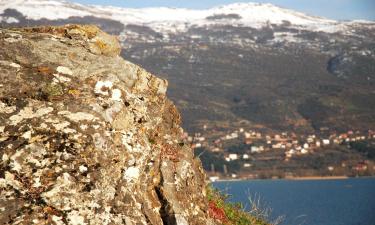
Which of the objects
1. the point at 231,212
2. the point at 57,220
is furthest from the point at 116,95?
the point at 231,212

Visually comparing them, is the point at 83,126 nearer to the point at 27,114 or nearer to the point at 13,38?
the point at 27,114

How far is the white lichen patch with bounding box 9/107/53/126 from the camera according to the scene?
9298 mm

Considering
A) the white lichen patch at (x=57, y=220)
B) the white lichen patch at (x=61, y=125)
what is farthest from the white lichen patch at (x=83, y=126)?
the white lichen patch at (x=57, y=220)

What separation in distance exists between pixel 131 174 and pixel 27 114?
1.80 m

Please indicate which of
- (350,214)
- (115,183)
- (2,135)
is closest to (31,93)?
(2,135)

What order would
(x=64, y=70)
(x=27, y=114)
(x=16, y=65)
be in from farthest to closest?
(x=64, y=70) < (x=16, y=65) < (x=27, y=114)

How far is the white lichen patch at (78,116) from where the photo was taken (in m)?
9.51

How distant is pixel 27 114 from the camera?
943 cm

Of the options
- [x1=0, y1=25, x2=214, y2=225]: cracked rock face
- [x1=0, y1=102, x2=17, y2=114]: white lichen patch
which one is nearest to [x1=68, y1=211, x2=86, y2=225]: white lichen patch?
[x1=0, y1=25, x2=214, y2=225]: cracked rock face

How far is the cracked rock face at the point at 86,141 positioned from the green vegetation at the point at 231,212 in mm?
1304

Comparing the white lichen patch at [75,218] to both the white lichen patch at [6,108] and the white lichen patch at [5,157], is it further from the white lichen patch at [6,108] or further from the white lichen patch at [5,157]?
the white lichen patch at [6,108]

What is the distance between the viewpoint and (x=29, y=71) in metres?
10.2

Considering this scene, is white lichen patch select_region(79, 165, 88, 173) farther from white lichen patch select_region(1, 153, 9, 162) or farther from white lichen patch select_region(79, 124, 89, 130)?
white lichen patch select_region(1, 153, 9, 162)

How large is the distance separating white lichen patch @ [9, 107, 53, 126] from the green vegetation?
A: 4.45 metres
